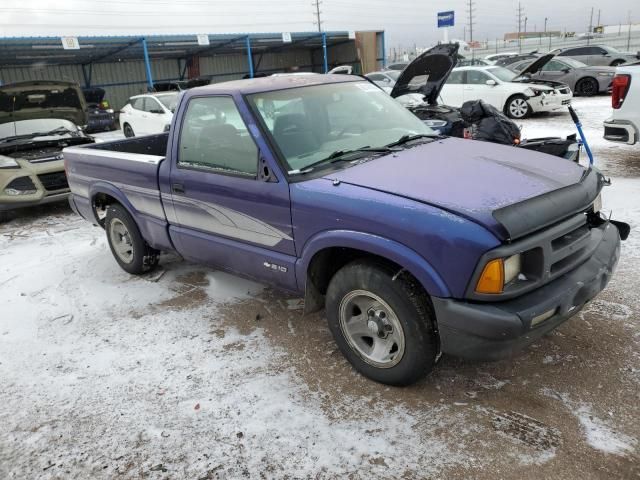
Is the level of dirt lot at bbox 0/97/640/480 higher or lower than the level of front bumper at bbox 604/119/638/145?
lower

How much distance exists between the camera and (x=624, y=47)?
112ft

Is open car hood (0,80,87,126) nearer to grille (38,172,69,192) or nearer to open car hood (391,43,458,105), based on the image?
grille (38,172,69,192)

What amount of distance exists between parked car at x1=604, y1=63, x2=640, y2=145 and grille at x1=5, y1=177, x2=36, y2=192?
8.08 metres

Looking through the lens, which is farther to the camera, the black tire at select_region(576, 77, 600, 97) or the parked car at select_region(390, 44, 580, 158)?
the black tire at select_region(576, 77, 600, 97)

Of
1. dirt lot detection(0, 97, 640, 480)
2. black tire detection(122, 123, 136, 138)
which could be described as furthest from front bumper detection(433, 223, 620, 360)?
black tire detection(122, 123, 136, 138)

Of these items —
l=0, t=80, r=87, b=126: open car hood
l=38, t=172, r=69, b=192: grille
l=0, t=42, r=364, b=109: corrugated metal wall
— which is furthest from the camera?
l=0, t=42, r=364, b=109: corrugated metal wall

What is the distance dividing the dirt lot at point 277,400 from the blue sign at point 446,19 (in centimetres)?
2152

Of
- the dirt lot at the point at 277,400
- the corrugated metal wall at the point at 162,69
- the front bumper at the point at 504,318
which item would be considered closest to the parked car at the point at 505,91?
the dirt lot at the point at 277,400

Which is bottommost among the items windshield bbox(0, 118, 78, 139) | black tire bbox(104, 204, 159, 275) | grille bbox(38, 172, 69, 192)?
black tire bbox(104, 204, 159, 275)

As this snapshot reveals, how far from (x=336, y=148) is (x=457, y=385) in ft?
5.53

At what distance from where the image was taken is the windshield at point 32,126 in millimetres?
8086

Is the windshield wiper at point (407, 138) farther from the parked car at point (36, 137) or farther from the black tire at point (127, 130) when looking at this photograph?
the black tire at point (127, 130)

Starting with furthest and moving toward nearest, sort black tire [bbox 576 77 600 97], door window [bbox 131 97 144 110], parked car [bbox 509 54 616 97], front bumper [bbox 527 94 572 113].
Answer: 1. black tire [bbox 576 77 600 97]
2. parked car [bbox 509 54 616 97]
3. door window [bbox 131 97 144 110]
4. front bumper [bbox 527 94 572 113]

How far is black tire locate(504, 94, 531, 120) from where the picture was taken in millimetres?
13164
